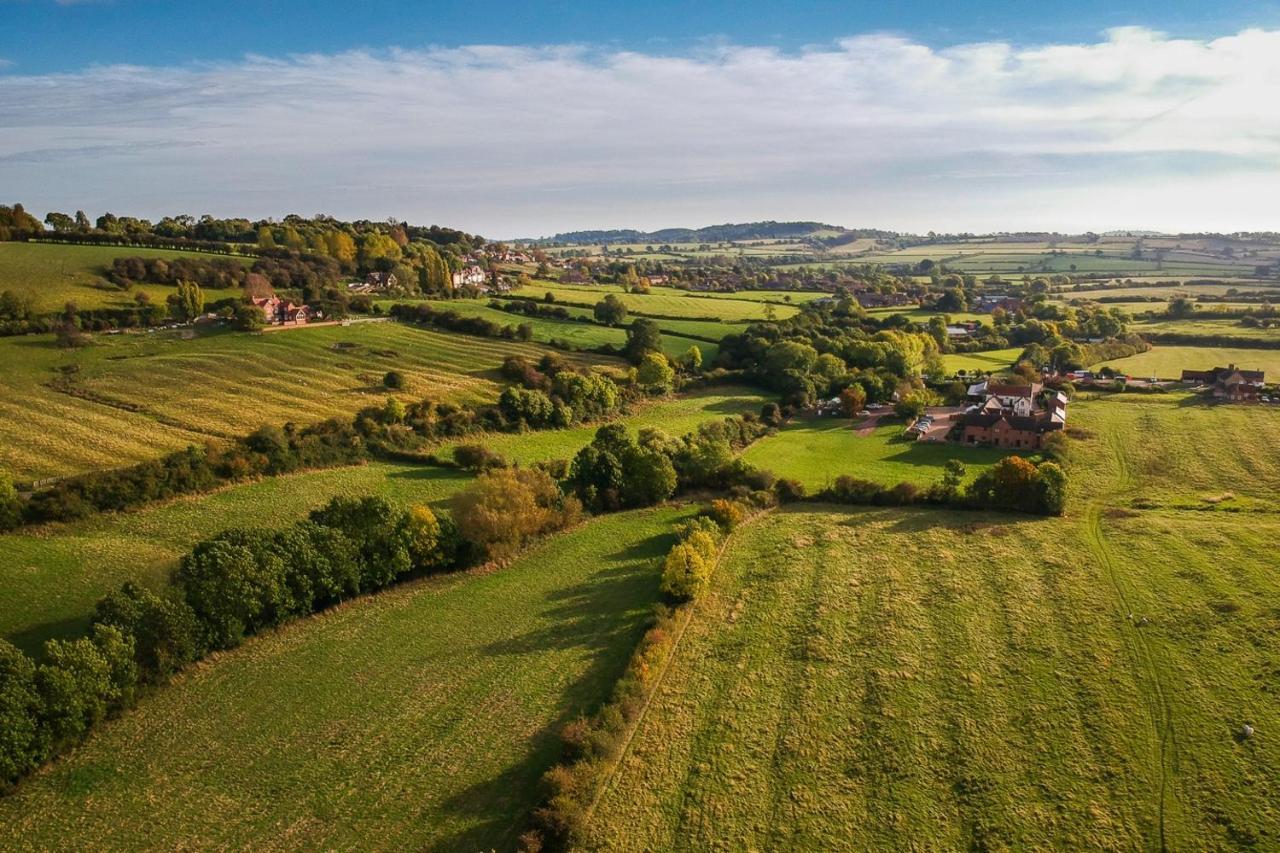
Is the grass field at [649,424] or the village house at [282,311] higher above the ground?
the village house at [282,311]

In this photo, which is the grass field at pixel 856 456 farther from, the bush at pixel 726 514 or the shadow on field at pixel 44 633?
the shadow on field at pixel 44 633

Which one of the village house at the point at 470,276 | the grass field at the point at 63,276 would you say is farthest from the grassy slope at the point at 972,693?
the village house at the point at 470,276

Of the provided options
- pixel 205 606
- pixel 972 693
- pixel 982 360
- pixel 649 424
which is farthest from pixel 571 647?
pixel 982 360

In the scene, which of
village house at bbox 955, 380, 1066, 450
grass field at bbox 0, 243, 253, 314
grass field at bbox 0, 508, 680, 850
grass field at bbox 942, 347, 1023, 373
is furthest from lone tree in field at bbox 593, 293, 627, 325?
grass field at bbox 0, 508, 680, 850

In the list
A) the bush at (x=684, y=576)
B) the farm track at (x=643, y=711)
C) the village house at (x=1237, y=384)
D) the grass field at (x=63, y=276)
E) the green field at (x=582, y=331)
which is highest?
the grass field at (x=63, y=276)

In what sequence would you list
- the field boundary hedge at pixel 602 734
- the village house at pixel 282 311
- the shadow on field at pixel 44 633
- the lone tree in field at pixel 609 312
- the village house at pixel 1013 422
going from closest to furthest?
the field boundary hedge at pixel 602 734
the shadow on field at pixel 44 633
the village house at pixel 1013 422
the village house at pixel 282 311
the lone tree in field at pixel 609 312

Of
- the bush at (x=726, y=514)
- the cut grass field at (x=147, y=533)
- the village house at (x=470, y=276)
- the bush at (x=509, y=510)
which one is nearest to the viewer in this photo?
the cut grass field at (x=147, y=533)

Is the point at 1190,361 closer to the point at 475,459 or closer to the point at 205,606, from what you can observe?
the point at 475,459

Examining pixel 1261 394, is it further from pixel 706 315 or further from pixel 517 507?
pixel 517 507
